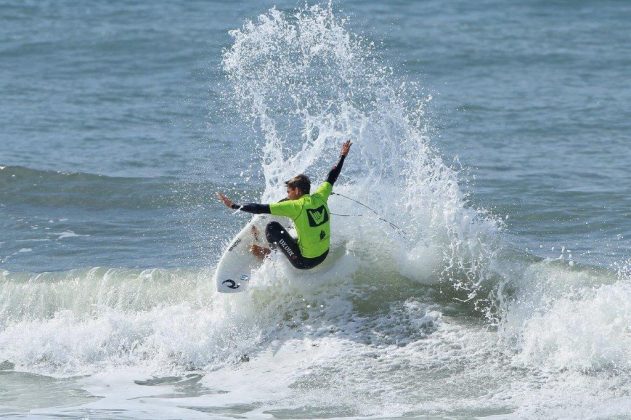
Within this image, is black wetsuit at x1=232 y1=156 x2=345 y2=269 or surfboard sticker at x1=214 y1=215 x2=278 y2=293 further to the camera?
surfboard sticker at x1=214 y1=215 x2=278 y2=293

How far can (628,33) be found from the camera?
93.9 ft

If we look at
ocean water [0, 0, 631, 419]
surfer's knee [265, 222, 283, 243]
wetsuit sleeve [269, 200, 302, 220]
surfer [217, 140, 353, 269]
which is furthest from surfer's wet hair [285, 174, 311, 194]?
ocean water [0, 0, 631, 419]

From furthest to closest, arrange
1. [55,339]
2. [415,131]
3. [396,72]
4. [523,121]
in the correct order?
1. [396,72]
2. [523,121]
3. [415,131]
4. [55,339]

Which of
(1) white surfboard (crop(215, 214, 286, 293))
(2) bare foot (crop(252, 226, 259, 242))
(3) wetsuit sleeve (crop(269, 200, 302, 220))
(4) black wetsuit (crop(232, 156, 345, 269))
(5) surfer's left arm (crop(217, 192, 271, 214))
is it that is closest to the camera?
(5) surfer's left arm (crop(217, 192, 271, 214))

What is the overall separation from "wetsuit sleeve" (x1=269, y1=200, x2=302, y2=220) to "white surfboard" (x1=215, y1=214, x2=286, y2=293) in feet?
3.30

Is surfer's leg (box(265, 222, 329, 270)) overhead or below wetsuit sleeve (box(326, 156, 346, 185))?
below

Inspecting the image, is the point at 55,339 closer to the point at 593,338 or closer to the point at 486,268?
the point at 486,268

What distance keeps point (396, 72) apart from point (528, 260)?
38.9 ft

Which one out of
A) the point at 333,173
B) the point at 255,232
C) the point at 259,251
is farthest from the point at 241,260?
the point at 333,173

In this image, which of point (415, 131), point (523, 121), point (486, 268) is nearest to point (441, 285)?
point (486, 268)

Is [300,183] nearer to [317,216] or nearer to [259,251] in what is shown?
[317,216]

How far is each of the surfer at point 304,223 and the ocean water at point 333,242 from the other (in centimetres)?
58

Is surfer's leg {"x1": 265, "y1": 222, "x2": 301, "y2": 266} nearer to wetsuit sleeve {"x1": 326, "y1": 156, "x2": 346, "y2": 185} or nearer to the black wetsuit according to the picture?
the black wetsuit

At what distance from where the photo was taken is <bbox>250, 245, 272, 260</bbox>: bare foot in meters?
12.7
